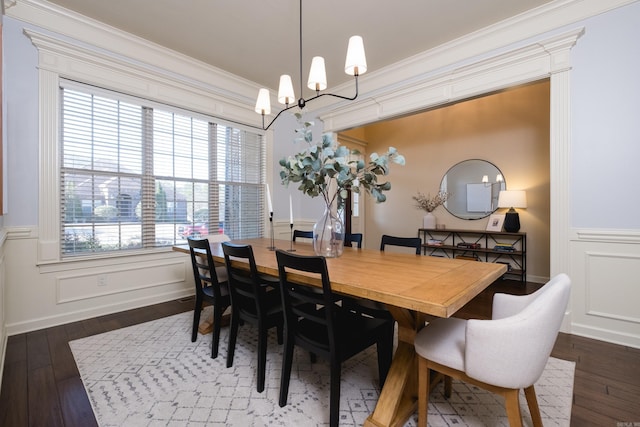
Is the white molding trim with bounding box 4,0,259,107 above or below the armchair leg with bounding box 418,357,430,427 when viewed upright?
above

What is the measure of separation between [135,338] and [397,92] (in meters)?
3.74

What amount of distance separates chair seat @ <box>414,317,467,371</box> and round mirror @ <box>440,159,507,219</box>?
3818mm

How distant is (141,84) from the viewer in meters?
3.11

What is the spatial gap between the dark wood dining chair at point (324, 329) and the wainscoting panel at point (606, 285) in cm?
193

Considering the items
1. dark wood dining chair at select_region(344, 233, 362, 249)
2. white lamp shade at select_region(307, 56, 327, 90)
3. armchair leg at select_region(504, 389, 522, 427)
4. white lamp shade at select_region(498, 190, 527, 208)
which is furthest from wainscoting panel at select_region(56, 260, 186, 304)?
white lamp shade at select_region(498, 190, 527, 208)

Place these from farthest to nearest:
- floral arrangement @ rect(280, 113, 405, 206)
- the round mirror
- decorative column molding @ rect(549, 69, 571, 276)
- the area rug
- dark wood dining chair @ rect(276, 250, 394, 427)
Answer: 1. the round mirror
2. decorative column molding @ rect(549, 69, 571, 276)
3. floral arrangement @ rect(280, 113, 405, 206)
4. the area rug
5. dark wood dining chair @ rect(276, 250, 394, 427)

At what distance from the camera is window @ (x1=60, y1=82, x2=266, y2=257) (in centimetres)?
275

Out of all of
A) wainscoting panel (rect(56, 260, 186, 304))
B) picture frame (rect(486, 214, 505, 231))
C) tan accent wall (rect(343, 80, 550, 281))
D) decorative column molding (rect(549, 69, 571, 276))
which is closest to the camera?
decorative column molding (rect(549, 69, 571, 276))

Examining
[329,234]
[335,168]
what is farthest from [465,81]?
[329,234]

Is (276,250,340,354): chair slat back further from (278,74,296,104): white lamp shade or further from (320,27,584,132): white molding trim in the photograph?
(320,27,584,132): white molding trim

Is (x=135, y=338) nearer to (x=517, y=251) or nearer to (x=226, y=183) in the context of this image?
(x=226, y=183)

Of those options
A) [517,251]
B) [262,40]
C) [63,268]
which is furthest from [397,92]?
[63,268]

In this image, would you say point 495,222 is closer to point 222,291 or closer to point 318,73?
point 318,73

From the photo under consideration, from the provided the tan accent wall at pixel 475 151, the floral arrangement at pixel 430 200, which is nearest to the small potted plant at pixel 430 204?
the floral arrangement at pixel 430 200
